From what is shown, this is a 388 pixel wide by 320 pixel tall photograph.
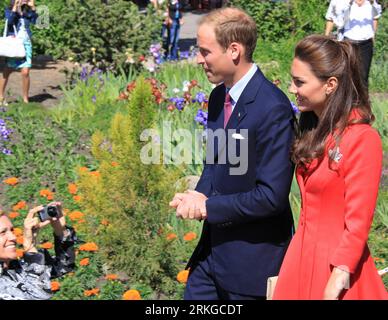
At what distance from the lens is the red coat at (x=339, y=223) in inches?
99.6

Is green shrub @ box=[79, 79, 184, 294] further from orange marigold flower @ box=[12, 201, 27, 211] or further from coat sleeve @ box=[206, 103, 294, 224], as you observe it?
coat sleeve @ box=[206, 103, 294, 224]

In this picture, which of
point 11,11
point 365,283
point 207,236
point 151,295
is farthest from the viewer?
point 11,11

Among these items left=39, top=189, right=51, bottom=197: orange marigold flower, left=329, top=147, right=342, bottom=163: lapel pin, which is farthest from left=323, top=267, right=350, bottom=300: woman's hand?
left=39, top=189, right=51, bottom=197: orange marigold flower

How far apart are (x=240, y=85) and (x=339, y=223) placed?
0.66 metres

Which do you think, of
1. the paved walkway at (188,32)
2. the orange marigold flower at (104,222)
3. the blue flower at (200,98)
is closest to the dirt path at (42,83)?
the blue flower at (200,98)

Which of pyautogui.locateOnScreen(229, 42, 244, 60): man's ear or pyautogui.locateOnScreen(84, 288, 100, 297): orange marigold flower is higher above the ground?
pyautogui.locateOnScreen(229, 42, 244, 60): man's ear

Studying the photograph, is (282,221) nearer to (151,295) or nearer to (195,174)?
(151,295)

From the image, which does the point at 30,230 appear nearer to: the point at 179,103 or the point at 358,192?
the point at 358,192

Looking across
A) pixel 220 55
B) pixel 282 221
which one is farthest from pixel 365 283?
pixel 220 55

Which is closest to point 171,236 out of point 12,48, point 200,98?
point 200,98

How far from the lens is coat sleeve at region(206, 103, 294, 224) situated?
2.80 meters

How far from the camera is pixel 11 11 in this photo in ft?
27.7

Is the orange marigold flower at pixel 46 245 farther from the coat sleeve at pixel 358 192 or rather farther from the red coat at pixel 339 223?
the coat sleeve at pixel 358 192

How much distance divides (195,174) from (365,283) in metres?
2.97
